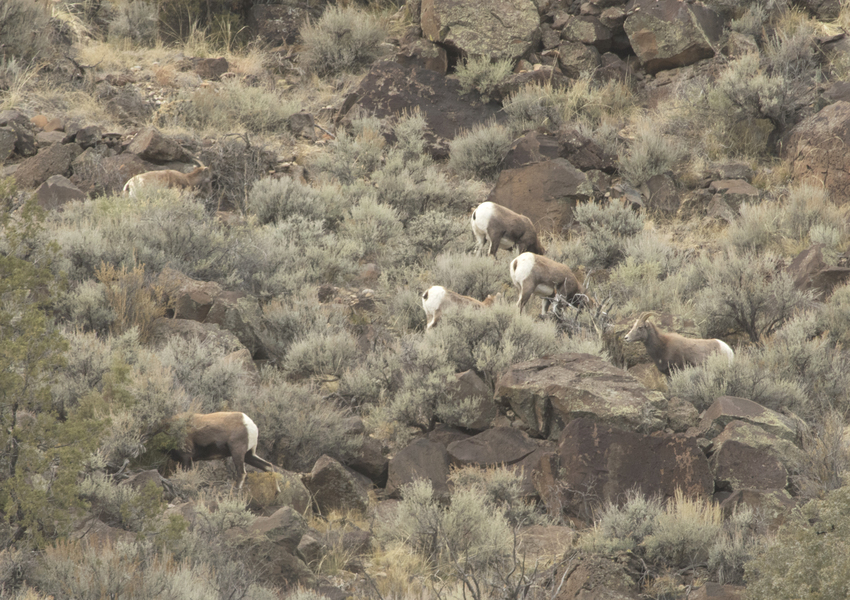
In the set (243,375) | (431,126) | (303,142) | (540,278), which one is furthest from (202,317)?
(431,126)

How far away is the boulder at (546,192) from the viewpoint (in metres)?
13.6

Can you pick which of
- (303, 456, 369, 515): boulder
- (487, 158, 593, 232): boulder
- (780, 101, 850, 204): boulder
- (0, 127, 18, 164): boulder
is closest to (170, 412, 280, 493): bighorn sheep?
(303, 456, 369, 515): boulder

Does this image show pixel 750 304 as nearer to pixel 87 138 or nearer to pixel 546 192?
pixel 546 192

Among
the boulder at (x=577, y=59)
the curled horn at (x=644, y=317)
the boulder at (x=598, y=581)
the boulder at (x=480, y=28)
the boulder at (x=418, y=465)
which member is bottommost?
the boulder at (x=418, y=465)

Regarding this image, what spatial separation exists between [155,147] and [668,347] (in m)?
9.16

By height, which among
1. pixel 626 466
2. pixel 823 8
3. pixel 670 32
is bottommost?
pixel 626 466

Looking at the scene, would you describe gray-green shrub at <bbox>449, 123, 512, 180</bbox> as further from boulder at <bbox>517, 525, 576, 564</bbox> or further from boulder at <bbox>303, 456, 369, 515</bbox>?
boulder at <bbox>517, 525, 576, 564</bbox>

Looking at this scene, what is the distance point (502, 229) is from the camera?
11.7 metres

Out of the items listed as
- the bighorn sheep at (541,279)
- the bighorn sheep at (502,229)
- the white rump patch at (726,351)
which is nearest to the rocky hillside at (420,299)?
the bighorn sheep at (541,279)

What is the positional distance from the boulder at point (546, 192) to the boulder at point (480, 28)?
4.29 meters

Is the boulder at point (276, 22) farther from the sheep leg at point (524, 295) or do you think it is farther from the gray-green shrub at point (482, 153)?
the sheep leg at point (524, 295)

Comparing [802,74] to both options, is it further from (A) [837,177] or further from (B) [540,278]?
(B) [540,278]

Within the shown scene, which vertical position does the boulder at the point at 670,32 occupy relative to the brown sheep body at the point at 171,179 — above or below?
above

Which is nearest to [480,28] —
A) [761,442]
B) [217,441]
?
[761,442]
